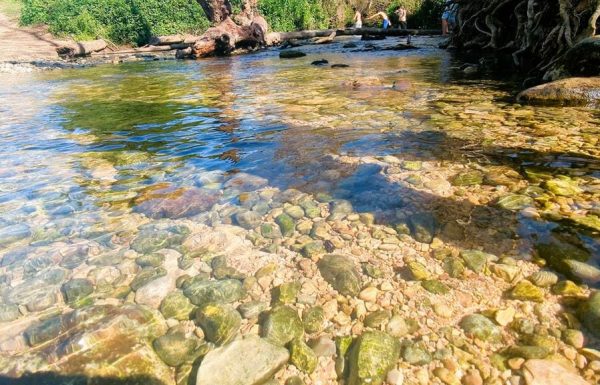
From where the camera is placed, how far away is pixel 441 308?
1927 millimetres

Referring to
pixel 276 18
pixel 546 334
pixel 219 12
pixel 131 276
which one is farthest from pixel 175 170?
pixel 276 18

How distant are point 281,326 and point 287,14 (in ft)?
106

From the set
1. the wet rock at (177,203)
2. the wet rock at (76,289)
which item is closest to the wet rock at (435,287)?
the wet rock at (177,203)

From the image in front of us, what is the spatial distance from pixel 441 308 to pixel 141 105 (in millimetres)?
7209

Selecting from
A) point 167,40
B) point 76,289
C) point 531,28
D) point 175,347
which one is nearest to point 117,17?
point 167,40

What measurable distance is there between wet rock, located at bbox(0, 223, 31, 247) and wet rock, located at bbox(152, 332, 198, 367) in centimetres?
163

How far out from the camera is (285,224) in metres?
2.79

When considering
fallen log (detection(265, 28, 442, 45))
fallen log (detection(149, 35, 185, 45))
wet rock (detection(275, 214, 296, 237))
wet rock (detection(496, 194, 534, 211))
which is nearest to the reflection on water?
wet rock (detection(496, 194, 534, 211))

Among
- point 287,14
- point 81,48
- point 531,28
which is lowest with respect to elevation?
point 531,28

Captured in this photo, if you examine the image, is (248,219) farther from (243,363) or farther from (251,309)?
(243,363)

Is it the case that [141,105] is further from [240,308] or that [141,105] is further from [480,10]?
[480,10]

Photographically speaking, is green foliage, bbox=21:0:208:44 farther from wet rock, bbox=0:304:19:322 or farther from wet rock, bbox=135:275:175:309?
wet rock, bbox=135:275:175:309

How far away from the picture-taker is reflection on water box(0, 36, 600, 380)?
2658 millimetres

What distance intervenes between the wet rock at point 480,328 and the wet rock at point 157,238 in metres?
1.84
